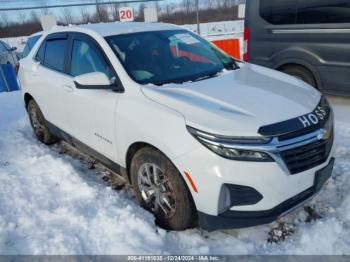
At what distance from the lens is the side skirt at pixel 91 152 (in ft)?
10.5

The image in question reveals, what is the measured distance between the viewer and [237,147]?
2229 millimetres

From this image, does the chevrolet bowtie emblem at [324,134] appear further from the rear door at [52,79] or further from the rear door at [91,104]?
the rear door at [52,79]

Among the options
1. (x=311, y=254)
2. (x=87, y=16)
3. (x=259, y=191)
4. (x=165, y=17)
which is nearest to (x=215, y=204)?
(x=259, y=191)

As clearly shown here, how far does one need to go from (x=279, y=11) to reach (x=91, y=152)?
3838 millimetres

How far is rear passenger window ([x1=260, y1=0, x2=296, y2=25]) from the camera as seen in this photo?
517cm

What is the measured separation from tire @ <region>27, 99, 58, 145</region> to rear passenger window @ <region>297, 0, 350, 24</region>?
13.9 ft

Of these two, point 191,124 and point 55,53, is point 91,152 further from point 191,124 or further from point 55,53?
point 191,124

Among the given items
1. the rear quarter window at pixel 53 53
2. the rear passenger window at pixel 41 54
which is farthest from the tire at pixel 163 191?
the rear passenger window at pixel 41 54

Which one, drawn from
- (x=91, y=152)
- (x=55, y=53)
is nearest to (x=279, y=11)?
(x=55, y=53)

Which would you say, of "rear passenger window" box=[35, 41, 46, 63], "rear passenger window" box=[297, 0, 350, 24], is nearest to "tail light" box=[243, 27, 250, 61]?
"rear passenger window" box=[297, 0, 350, 24]

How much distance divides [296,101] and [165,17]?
86.5 ft

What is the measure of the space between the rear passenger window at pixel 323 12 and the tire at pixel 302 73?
0.76 meters

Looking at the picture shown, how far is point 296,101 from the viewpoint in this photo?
8.61 feet

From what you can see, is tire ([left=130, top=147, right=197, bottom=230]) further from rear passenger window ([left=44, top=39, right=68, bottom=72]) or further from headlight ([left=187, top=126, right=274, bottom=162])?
rear passenger window ([left=44, top=39, right=68, bottom=72])
